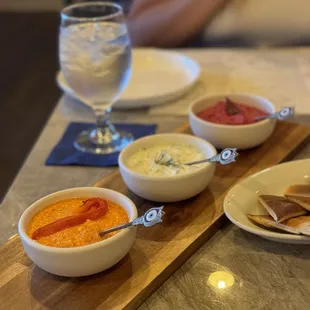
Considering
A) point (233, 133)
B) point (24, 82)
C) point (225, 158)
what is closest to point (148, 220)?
point (225, 158)

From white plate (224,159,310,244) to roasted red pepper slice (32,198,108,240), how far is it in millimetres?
180

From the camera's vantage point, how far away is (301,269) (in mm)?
773

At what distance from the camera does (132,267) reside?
760 millimetres

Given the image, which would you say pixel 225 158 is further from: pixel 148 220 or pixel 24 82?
pixel 24 82

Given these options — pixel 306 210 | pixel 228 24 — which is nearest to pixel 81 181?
pixel 306 210

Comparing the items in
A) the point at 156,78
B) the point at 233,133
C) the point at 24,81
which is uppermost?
the point at 233,133

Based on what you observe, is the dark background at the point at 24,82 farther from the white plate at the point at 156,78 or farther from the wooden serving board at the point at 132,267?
the wooden serving board at the point at 132,267

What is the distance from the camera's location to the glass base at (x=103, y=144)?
1.13 meters

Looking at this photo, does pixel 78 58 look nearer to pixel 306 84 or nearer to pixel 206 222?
pixel 206 222

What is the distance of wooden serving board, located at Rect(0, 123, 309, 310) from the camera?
71 centimetres

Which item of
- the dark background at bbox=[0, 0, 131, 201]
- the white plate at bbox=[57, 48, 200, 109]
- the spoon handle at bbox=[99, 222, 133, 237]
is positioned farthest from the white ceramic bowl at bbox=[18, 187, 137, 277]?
the dark background at bbox=[0, 0, 131, 201]

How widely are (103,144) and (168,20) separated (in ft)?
2.26

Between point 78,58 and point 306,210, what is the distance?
20.7 inches

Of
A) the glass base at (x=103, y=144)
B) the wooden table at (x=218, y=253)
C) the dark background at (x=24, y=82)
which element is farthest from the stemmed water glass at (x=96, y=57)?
the dark background at (x=24, y=82)
